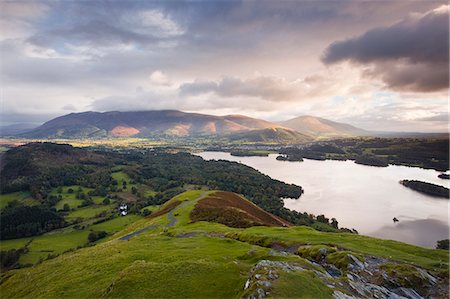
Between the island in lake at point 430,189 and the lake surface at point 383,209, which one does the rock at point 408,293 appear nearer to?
the lake surface at point 383,209

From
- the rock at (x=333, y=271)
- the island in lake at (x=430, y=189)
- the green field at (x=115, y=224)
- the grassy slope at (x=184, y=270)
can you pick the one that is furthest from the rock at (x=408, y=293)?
the island in lake at (x=430, y=189)

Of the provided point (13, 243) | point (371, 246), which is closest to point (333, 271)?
A: point (371, 246)

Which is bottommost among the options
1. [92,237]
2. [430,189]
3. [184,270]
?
[92,237]

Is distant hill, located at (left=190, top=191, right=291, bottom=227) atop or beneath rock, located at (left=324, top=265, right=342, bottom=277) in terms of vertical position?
beneath

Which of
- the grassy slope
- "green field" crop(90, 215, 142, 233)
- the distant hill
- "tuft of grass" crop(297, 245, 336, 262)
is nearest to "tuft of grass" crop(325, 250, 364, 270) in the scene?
"tuft of grass" crop(297, 245, 336, 262)

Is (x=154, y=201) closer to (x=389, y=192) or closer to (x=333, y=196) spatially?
(x=333, y=196)

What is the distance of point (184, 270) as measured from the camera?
26.5 metres

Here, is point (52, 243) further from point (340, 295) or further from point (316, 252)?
point (340, 295)

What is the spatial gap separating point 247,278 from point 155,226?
5784cm

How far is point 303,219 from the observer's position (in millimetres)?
115750

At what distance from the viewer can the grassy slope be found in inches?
910

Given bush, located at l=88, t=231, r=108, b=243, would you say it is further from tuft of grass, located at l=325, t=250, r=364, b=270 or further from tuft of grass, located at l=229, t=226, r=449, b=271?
tuft of grass, located at l=325, t=250, r=364, b=270

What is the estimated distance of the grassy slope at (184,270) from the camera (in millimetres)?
23109

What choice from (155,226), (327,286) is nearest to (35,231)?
(155,226)
